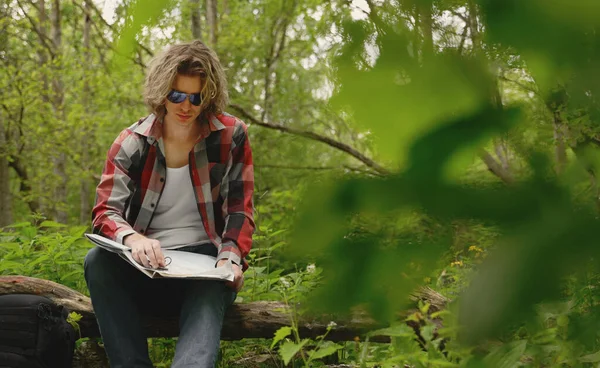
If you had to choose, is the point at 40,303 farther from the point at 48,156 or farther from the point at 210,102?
the point at 48,156

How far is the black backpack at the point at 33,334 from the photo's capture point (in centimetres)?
237

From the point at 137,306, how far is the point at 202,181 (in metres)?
0.47

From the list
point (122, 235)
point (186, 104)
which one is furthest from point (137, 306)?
point (186, 104)

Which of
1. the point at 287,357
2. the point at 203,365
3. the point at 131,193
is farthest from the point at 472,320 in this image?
the point at 131,193

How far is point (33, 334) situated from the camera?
2.39m

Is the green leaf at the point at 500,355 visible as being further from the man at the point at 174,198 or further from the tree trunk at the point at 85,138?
the tree trunk at the point at 85,138

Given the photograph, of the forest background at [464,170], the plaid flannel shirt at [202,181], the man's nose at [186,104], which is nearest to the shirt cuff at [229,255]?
the plaid flannel shirt at [202,181]

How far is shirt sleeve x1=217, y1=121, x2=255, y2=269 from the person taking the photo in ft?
8.00

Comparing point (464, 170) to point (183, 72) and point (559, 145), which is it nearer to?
point (559, 145)

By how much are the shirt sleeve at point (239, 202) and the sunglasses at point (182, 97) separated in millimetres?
189

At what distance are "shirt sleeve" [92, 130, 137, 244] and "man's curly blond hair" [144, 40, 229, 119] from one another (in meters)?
0.17

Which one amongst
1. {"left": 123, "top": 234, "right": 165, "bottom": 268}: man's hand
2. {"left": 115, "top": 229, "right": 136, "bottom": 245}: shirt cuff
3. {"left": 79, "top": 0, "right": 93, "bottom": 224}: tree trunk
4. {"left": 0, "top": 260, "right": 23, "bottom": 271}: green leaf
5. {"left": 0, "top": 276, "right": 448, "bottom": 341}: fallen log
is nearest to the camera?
{"left": 123, "top": 234, "right": 165, "bottom": 268}: man's hand

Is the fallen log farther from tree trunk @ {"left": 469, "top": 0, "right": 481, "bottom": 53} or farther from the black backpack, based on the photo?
tree trunk @ {"left": 469, "top": 0, "right": 481, "bottom": 53}

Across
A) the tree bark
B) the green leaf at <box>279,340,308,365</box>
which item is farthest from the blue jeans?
the tree bark
